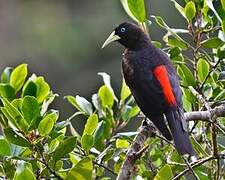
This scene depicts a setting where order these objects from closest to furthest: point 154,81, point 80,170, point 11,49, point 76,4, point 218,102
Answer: point 80,170 < point 218,102 < point 154,81 < point 11,49 < point 76,4

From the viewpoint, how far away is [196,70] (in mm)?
2893

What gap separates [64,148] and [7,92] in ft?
1.33

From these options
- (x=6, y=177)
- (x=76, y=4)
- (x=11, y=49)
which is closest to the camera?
(x=6, y=177)

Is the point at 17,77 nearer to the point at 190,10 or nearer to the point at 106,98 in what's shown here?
the point at 106,98

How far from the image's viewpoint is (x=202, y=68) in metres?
2.83

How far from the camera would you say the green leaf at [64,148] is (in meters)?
2.45

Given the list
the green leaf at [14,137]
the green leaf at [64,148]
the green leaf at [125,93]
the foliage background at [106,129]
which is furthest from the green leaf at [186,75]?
the green leaf at [14,137]

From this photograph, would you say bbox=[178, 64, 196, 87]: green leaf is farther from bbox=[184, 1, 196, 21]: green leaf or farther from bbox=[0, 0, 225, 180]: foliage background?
bbox=[184, 1, 196, 21]: green leaf

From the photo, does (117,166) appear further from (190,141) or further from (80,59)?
(80,59)

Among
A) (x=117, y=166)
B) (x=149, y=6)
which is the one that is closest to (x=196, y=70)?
(x=117, y=166)

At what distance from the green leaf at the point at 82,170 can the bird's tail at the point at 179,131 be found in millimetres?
415

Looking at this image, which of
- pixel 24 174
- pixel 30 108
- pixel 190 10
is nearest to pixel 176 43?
pixel 190 10

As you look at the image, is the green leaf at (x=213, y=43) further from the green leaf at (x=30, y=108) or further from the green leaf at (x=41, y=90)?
the green leaf at (x=30, y=108)

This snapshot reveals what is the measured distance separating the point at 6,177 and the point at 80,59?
8489 mm
